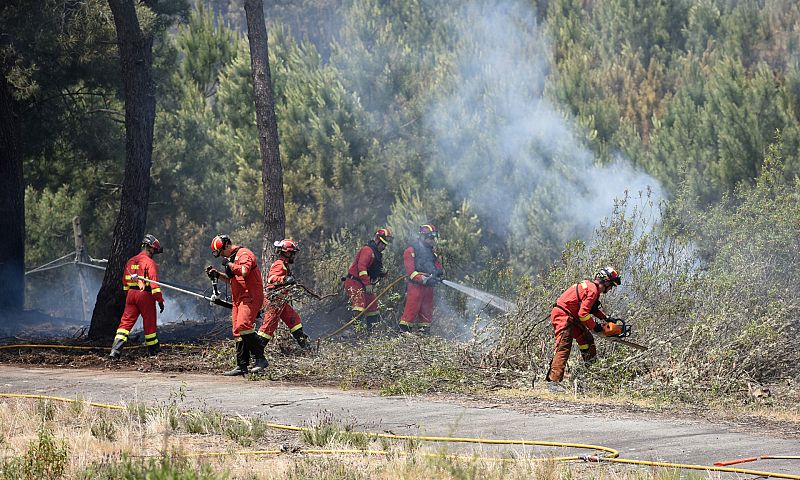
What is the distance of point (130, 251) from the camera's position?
16.4 meters

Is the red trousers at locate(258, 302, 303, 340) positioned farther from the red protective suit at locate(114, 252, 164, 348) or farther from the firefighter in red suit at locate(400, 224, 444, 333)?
the firefighter in red suit at locate(400, 224, 444, 333)

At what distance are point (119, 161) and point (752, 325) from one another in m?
15.2

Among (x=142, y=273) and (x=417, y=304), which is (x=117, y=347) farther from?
(x=417, y=304)

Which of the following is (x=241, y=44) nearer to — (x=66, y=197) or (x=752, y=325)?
(x=66, y=197)

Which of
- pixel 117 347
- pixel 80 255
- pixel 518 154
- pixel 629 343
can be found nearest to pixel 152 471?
pixel 629 343

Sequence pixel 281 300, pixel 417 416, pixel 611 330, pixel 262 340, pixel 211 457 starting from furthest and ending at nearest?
pixel 281 300
pixel 262 340
pixel 611 330
pixel 417 416
pixel 211 457

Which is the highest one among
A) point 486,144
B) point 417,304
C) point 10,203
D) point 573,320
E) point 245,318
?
point 486,144

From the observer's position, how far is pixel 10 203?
63.7ft

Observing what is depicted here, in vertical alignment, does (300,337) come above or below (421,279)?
below

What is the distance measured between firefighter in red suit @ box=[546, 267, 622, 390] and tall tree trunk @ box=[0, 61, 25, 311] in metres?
11.2

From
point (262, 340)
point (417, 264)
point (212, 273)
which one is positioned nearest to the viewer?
point (212, 273)

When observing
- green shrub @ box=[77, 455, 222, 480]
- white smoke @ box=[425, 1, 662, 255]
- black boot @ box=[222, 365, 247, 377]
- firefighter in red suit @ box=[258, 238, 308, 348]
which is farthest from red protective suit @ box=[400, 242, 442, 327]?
green shrub @ box=[77, 455, 222, 480]

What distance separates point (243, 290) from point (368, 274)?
514 centimetres

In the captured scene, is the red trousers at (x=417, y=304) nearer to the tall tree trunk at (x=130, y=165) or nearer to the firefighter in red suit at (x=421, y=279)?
the firefighter in red suit at (x=421, y=279)
